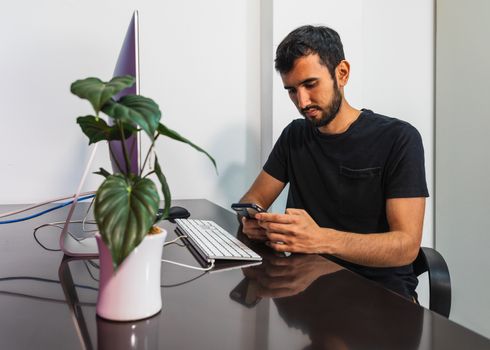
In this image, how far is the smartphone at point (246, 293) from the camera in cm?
54

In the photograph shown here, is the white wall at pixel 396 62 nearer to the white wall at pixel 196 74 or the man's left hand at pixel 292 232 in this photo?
the white wall at pixel 196 74

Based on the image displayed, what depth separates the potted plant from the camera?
1.20 ft

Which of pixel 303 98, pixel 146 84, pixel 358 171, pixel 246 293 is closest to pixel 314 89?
pixel 303 98

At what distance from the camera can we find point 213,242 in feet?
2.75

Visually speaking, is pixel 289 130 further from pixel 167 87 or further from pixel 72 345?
pixel 72 345

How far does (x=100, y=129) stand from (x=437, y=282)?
0.86 m

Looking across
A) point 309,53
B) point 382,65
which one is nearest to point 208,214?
point 309,53

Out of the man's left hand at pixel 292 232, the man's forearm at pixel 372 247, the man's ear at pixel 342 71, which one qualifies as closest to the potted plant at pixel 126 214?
the man's left hand at pixel 292 232

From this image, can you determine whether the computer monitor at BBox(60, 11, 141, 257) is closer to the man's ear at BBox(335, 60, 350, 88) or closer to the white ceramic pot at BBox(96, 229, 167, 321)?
the white ceramic pot at BBox(96, 229, 167, 321)

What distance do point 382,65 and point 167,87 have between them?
3.29 feet

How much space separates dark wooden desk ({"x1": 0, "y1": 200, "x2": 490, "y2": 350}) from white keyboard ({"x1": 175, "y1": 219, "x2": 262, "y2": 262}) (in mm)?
56

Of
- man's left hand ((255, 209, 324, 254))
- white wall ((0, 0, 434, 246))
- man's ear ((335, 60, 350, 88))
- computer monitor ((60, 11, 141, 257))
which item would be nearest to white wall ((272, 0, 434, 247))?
white wall ((0, 0, 434, 246))

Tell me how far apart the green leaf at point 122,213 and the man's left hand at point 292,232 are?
0.48m

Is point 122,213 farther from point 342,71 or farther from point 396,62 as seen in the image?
point 396,62
